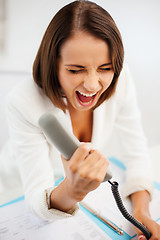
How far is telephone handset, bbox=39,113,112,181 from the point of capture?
256 millimetres

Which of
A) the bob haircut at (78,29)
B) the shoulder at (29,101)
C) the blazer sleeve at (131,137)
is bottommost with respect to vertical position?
the blazer sleeve at (131,137)

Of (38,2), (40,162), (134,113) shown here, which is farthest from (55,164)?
(38,2)

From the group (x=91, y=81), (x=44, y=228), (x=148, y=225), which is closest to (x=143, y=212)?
(x=148, y=225)

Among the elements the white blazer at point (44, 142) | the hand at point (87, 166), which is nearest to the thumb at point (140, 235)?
the white blazer at point (44, 142)

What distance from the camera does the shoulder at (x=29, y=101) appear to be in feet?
1.49

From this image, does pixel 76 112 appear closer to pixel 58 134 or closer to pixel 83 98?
pixel 83 98

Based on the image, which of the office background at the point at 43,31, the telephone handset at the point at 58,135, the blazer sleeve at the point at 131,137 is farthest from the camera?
the blazer sleeve at the point at 131,137

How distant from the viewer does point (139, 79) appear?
0.59 m

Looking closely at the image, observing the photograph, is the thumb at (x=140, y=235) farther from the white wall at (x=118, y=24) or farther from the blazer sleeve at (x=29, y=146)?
the white wall at (x=118, y=24)

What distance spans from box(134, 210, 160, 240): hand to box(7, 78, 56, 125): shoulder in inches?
11.3

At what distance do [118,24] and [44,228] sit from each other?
0.40m

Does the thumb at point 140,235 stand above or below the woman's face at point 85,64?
below

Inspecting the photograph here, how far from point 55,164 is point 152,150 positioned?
391 mm

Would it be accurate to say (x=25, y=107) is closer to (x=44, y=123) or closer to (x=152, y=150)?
(x=44, y=123)
